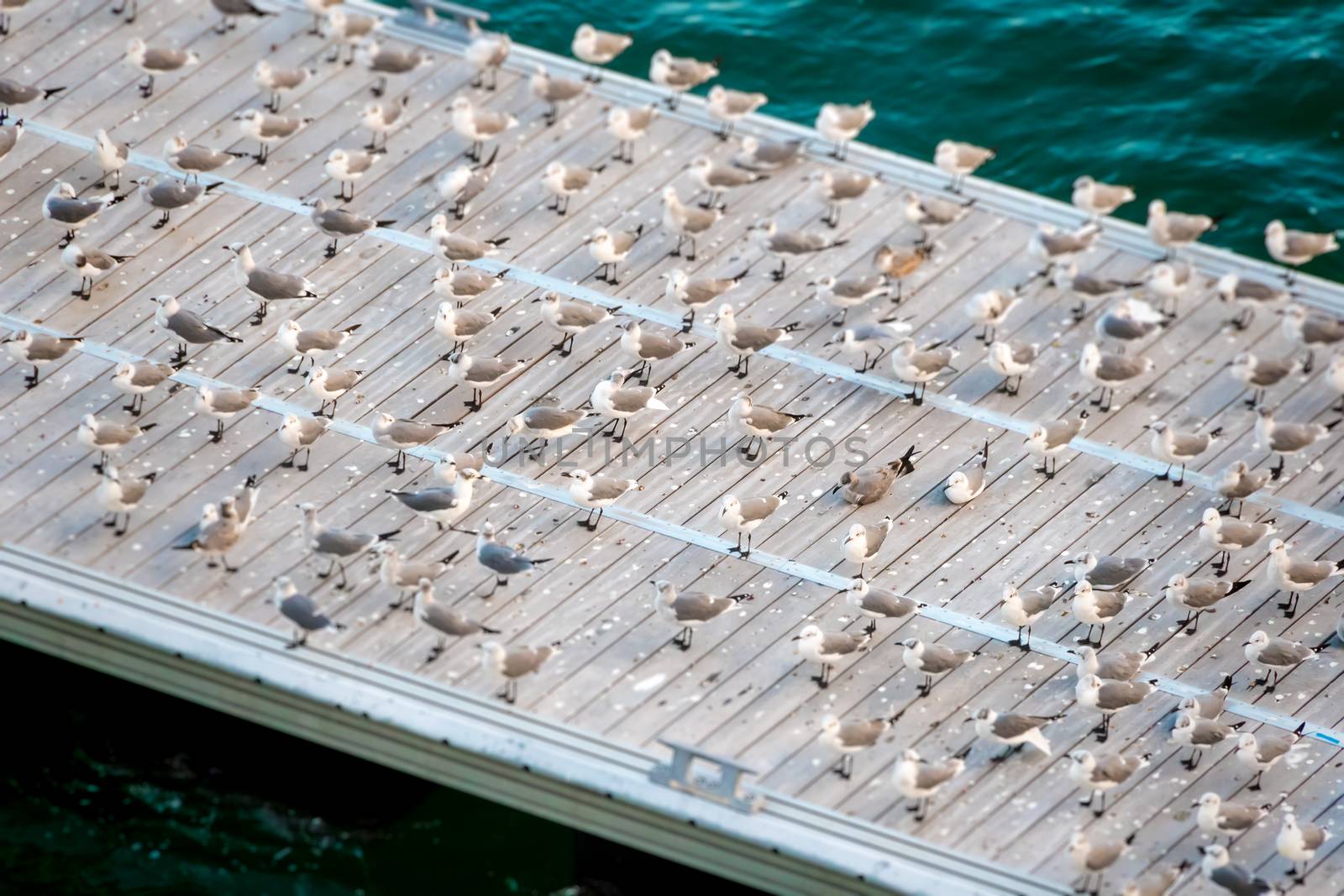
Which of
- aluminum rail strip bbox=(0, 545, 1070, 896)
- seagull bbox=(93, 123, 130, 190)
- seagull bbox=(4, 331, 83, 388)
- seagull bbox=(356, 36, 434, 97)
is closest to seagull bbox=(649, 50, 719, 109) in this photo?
seagull bbox=(356, 36, 434, 97)

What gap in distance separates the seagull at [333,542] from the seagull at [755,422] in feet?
10.8

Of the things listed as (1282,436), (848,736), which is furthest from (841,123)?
(848,736)

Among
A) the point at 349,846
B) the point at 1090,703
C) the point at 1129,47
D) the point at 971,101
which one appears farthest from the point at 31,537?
the point at 1129,47

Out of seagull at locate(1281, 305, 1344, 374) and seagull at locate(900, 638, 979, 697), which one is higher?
seagull at locate(1281, 305, 1344, 374)

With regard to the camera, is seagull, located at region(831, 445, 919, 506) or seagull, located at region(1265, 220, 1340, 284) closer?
seagull, located at region(831, 445, 919, 506)

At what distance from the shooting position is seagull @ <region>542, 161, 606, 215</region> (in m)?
20.6

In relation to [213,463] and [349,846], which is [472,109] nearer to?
[213,463]

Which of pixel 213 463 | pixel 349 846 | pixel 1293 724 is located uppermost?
pixel 213 463

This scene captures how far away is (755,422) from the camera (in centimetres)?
1847

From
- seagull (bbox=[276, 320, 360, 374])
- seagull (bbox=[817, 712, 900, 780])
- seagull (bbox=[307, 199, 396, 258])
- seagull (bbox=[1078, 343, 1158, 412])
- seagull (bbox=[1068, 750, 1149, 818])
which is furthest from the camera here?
seagull (bbox=[307, 199, 396, 258])

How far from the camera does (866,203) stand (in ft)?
69.8

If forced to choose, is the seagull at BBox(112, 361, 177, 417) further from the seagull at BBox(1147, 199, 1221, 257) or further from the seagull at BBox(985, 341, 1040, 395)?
the seagull at BBox(1147, 199, 1221, 257)

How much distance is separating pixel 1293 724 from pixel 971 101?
11861mm

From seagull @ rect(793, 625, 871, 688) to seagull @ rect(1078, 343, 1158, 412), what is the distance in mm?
4043
